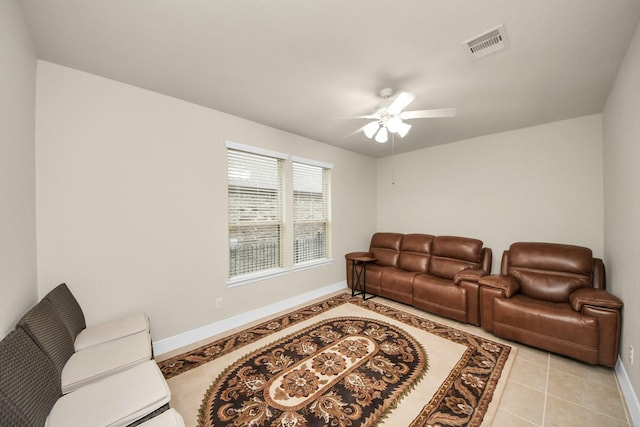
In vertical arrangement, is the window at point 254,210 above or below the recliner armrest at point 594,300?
above

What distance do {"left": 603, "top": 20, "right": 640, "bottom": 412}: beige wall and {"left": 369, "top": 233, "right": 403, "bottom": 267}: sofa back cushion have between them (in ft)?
8.11

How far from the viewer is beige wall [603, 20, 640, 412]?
1.68m

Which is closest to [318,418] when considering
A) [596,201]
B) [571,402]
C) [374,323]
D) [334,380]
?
[334,380]

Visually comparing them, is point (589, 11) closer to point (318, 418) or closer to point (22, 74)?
point (318, 418)

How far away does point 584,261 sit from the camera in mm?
2688

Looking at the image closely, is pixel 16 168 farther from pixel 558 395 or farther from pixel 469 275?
pixel 469 275

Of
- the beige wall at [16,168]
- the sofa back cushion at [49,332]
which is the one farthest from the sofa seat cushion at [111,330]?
the beige wall at [16,168]

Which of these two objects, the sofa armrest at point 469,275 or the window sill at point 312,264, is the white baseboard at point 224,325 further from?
the sofa armrest at point 469,275

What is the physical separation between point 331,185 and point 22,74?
136 inches

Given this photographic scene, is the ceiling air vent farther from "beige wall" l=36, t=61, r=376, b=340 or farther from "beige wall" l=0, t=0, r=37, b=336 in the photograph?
"beige wall" l=0, t=0, r=37, b=336

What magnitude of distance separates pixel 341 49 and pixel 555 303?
3.36 meters

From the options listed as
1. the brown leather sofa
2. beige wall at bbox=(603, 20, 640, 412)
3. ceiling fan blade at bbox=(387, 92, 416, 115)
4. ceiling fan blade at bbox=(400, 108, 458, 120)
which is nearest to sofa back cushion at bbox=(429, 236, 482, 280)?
the brown leather sofa

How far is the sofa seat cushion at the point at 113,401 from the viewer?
3.56ft

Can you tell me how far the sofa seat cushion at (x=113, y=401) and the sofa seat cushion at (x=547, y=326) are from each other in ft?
10.3
